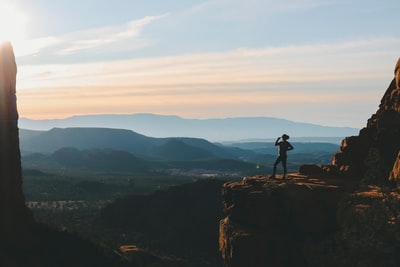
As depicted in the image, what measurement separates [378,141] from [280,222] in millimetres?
13011

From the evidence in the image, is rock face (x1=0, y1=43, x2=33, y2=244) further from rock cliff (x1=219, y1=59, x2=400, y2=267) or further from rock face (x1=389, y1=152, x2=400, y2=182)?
rock face (x1=389, y1=152, x2=400, y2=182)

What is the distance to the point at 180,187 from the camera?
133 m

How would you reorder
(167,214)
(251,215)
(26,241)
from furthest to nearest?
1. (167,214)
2. (26,241)
3. (251,215)

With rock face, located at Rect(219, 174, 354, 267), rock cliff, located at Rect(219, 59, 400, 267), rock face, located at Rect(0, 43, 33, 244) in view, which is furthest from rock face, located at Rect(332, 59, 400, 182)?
rock face, located at Rect(0, 43, 33, 244)

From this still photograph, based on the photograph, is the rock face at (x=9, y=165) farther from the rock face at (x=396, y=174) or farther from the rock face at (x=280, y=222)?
the rock face at (x=396, y=174)

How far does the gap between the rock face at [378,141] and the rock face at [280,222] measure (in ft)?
13.9

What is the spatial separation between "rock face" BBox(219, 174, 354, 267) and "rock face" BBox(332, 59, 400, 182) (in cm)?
424

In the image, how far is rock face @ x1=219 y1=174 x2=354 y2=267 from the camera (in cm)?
3862

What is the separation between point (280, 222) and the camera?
132 ft

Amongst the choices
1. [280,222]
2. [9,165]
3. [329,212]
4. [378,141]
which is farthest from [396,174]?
[9,165]

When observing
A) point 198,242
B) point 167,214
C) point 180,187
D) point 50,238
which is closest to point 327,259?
point 50,238

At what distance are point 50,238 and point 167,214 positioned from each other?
67.4 m

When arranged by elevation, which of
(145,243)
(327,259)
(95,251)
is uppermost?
(327,259)

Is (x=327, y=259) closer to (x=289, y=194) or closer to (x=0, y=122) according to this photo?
(x=289, y=194)
